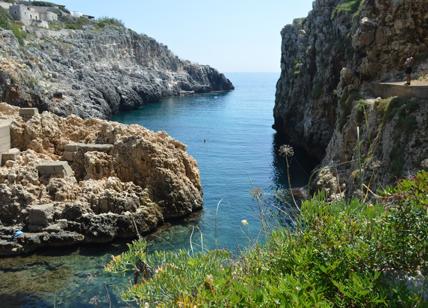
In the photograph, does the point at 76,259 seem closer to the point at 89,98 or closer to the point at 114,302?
the point at 114,302

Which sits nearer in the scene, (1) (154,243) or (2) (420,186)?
(2) (420,186)

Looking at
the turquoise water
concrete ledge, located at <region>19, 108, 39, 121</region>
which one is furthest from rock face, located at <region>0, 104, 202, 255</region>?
the turquoise water

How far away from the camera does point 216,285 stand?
626 centimetres

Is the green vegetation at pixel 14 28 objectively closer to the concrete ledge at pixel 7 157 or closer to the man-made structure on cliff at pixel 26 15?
the man-made structure on cliff at pixel 26 15

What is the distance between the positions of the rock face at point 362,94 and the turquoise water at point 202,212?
13.9 feet

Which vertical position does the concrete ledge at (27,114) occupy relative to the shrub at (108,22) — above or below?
below

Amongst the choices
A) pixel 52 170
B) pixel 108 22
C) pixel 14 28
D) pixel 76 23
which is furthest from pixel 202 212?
pixel 108 22

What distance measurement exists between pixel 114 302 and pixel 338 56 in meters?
33.6

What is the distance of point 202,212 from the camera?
108 ft

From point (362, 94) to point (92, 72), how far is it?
73309 millimetres

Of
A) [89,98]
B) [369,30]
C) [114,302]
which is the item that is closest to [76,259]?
[114,302]

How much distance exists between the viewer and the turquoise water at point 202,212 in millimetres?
20750

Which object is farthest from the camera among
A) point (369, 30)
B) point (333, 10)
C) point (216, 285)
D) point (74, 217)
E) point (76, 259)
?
point (333, 10)

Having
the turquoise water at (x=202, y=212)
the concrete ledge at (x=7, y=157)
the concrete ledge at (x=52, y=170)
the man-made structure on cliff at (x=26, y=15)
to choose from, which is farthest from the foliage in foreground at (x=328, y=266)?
the man-made structure on cliff at (x=26, y=15)
